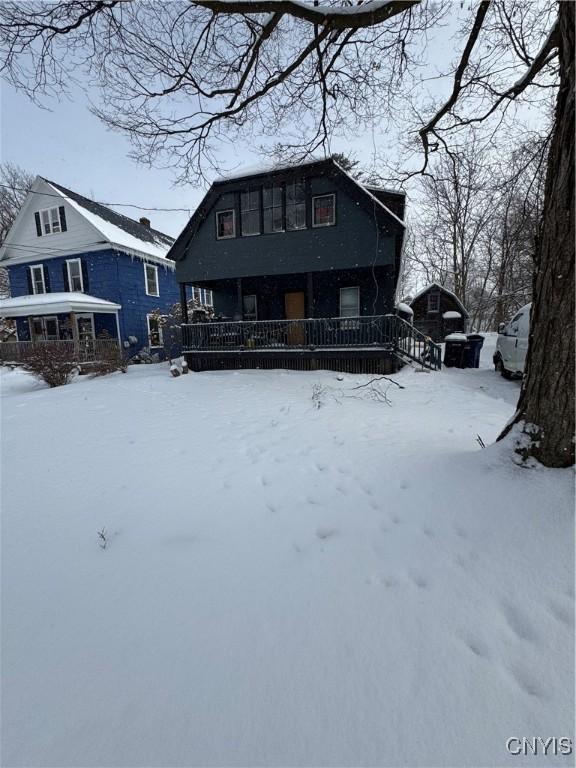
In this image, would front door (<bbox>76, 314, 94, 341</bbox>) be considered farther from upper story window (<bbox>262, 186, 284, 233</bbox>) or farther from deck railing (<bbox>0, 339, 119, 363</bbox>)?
upper story window (<bbox>262, 186, 284, 233</bbox>)

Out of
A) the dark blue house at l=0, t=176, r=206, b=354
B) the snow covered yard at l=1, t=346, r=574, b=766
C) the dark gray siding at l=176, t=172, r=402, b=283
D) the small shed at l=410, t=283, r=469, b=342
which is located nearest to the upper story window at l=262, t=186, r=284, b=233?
the dark gray siding at l=176, t=172, r=402, b=283

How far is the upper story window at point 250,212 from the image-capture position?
11633 mm

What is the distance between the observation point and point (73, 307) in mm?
13891

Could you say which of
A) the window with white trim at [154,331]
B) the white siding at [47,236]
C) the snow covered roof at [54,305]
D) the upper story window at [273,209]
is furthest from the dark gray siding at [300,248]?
the white siding at [47,236]

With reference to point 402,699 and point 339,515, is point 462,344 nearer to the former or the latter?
point 339,515

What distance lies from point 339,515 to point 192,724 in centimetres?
148

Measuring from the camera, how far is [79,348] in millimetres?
13586

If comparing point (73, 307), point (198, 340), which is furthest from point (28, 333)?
point (198, 340)

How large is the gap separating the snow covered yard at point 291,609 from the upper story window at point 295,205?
32.4ft

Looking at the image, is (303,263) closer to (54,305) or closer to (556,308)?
(556,308)

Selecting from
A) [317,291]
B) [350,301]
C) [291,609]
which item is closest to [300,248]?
[317,291]

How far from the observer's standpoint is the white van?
7859 millimetres

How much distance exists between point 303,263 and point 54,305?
11.1 meters

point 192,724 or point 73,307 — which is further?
point 73,307
